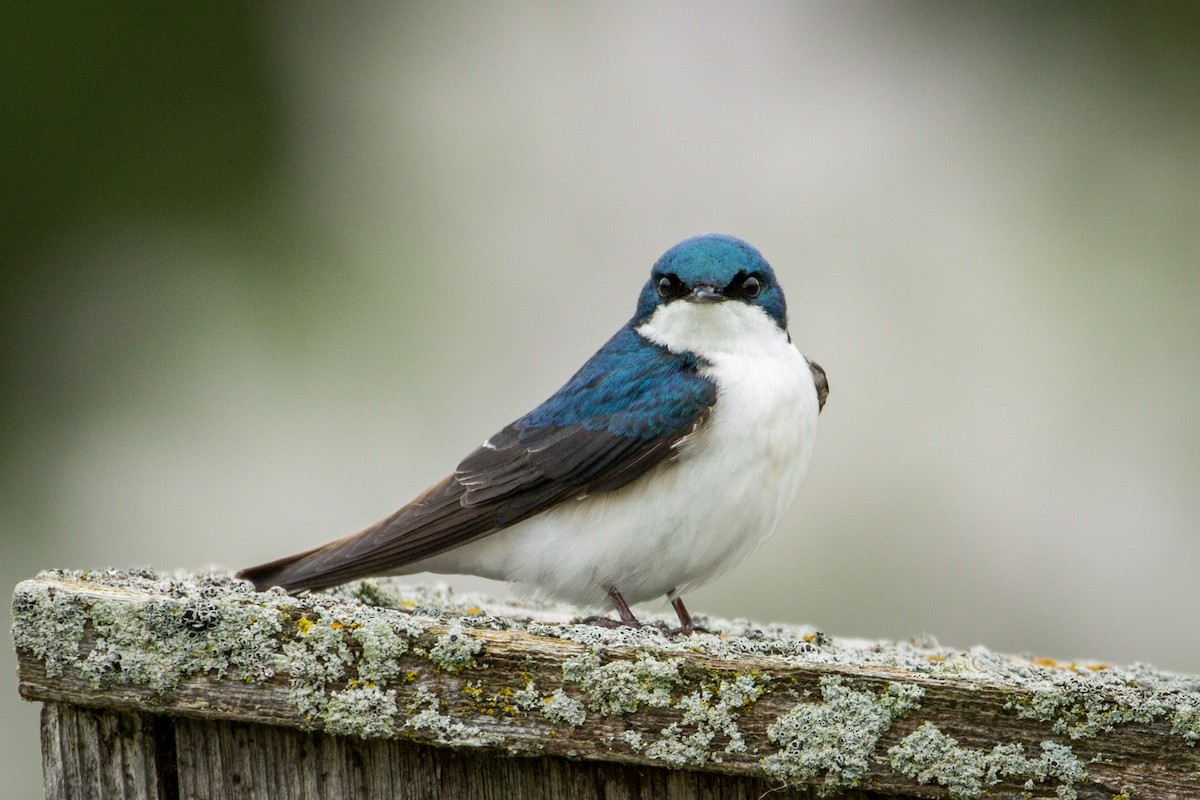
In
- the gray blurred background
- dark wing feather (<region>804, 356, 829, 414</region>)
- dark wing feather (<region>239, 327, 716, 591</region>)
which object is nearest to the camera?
dark wing feather (<region>239, 327, 716, 591</region>)

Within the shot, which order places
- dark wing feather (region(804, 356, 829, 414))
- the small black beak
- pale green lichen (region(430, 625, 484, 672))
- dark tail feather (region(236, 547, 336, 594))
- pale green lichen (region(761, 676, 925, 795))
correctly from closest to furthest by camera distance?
pale green lichen (region(761, 676, 925, 795)) → pale green lichen (region(430, 625, 484, 672)) → dark tail feather (region(236, 547, 336, 594)) → the small black beak → dark wing feather (region(804, 356, 829, 414))

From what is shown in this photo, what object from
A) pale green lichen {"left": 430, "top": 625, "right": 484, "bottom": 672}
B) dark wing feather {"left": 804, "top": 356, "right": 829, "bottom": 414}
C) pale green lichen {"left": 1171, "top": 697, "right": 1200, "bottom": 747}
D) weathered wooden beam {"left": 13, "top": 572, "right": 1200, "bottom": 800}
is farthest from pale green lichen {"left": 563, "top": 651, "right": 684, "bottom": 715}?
dark wing feather {"left": 804, "top": 356, "right": 829, "bottom": 414}

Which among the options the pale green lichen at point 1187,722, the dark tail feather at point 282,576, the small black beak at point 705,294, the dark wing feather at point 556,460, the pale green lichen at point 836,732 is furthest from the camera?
the small black beak at point 705,294

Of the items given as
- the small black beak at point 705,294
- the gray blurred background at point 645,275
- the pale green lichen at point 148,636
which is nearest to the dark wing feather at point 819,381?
the small black beak at point 705,294

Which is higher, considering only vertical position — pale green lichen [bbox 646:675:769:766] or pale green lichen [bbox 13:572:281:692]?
pale green lichen [bbox 13:572:281:692]

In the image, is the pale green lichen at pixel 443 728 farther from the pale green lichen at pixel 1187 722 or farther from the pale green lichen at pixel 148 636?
the pale green lichen at pixel 1187 722

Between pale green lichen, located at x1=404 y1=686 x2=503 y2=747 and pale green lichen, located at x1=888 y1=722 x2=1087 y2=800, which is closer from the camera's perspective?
pale green lichen, located at x1=888 y1=722 x2=1087 y2=800

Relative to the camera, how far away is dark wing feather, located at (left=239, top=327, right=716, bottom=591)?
2.87 meters

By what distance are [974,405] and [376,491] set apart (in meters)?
2.38

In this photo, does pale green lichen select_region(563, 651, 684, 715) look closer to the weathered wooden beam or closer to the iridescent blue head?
the weathered wooden beam

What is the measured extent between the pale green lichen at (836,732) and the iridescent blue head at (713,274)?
1.35 m

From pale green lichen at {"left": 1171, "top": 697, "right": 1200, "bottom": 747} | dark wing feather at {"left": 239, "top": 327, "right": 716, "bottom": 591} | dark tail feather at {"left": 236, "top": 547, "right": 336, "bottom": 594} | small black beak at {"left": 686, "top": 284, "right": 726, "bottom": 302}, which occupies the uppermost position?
small black beak at {"left": 686, "top": 284, "right": 726, "bottom": 302}

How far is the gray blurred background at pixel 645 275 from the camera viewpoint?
5.03 metres

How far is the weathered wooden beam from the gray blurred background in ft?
9.55
